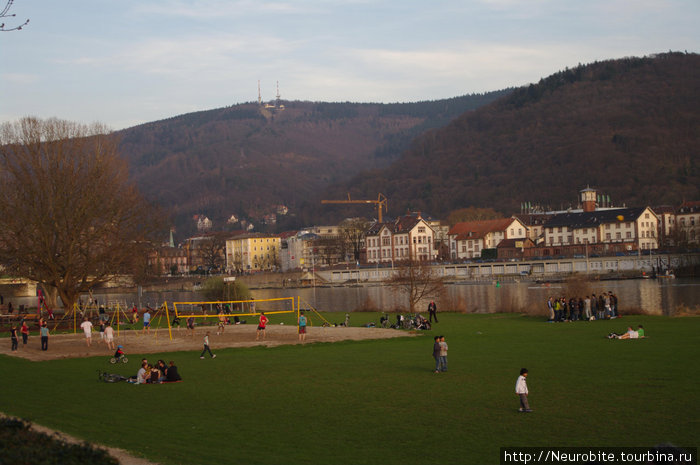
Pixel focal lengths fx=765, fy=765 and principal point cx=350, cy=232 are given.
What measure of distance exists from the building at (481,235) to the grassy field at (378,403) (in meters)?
124

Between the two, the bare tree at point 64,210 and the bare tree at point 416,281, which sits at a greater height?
the bare tree at point 64,210

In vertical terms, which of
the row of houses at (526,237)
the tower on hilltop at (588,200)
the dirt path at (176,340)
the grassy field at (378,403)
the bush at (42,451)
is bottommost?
the dirt path at (176,340)

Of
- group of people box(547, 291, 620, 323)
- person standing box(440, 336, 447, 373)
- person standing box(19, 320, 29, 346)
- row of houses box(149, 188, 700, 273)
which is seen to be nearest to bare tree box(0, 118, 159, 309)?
person standing box(19, 320, 29, 346)

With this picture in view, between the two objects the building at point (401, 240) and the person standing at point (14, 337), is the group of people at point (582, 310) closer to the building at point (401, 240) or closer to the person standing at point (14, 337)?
the person standing at point (14, 337)

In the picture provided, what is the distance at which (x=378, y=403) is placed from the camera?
62.5ft

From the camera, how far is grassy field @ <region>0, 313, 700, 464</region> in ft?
48.0

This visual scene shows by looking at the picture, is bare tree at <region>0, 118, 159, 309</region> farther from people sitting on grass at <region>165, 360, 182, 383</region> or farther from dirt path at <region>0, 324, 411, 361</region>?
people sitting on grass at <region>165, 360, 182, 383</region>

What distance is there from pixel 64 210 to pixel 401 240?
4274 inches

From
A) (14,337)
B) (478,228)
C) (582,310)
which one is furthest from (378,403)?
(478,228)

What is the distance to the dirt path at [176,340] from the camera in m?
34.0

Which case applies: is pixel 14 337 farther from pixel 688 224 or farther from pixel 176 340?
pixel 688 224

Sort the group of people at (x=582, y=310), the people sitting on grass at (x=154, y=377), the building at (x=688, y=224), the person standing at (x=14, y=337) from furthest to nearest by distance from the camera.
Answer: the building at (x=688, y=224) → the group of people at (x=582, y=310) → the person standing at (x=14, y=337) → the people sitting on grass at (x=154, y=377)

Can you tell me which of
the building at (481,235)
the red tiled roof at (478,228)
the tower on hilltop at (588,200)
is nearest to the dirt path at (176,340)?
the building at (481,235)

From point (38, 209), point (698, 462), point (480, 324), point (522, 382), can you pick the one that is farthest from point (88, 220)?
point (698, 462)
